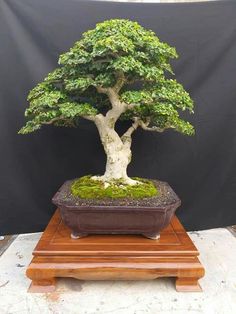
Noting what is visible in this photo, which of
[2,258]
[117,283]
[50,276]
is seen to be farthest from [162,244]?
[2,258]

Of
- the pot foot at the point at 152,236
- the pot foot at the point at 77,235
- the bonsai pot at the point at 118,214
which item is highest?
the bonsai pot at the point at 118,214

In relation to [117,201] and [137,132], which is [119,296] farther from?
[137,132]

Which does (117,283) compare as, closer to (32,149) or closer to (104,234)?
(104,234)

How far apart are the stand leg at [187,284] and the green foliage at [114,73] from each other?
29.4 inches

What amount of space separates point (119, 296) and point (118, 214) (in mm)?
364

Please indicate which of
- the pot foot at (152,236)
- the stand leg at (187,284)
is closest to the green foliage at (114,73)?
the pot foot at (152,236)

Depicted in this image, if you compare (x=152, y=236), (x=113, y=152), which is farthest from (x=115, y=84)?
(x=152, y=236)

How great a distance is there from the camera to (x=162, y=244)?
147 cm

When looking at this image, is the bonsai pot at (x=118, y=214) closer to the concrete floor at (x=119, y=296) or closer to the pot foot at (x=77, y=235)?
the pot foot at (x=77, y=235)

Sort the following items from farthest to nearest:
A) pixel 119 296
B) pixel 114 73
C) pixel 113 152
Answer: pixel 113 152
pixel 114 73
pixel 119 296

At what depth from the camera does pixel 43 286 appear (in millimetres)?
1400

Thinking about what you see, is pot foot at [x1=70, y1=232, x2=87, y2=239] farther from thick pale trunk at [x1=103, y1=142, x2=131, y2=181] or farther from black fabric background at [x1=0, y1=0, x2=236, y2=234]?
black fabric background at [x1=0, y1=0, x2=236, y2=234]

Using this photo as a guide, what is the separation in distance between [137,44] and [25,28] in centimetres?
86

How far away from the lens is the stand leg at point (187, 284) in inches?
55.2
